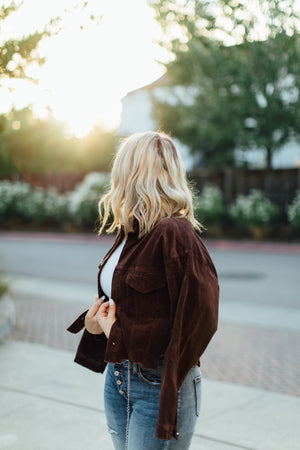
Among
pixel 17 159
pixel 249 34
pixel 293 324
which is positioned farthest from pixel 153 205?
pixel 17 159

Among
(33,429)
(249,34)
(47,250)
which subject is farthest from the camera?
(249,34)

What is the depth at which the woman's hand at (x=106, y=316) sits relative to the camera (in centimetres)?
218

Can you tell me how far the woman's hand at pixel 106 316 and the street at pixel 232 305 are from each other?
3188mm

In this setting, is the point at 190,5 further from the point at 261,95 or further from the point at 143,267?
the point at 143,267

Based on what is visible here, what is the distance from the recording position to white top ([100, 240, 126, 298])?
2.27 m

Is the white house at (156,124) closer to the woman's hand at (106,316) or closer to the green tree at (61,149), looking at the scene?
the green tree at (61,149)

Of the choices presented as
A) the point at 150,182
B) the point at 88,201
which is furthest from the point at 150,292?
the point at 88,201

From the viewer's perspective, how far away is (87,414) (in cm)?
424

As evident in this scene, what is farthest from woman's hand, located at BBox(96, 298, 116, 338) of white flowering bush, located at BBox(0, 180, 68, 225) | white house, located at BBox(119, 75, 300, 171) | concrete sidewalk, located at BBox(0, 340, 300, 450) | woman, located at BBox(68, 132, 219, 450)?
white flowering bush, located at BBox(0, 180, 68, 225)

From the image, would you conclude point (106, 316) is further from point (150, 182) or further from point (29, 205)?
point (29, 205)

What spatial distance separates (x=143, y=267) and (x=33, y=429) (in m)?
2.35

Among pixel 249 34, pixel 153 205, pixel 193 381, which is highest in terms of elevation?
pixel 249 34

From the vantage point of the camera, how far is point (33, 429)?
155 inches

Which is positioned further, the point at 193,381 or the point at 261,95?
the point at 261,95
